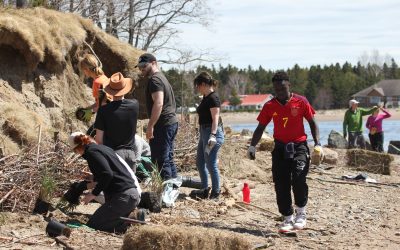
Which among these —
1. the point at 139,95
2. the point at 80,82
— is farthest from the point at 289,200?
the point at 139,95

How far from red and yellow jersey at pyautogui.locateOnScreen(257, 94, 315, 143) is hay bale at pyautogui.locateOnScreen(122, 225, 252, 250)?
2181 mm

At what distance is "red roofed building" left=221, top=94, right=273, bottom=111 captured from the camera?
4029 inches

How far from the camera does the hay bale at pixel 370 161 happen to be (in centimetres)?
1486

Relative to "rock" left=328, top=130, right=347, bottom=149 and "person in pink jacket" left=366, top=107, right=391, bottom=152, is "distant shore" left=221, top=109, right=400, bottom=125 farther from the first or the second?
"person in pink jacket" left=366, top=107, right=391, bottom=152

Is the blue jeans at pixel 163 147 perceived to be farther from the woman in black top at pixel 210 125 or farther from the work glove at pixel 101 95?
the work glove at pixel 101 95

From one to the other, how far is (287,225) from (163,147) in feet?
6.48

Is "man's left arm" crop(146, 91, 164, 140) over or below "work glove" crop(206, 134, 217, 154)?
over

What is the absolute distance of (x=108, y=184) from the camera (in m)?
6.91

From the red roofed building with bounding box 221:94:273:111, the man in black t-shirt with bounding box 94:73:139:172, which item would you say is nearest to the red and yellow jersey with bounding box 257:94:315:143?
the man in black t-shirt with bounding box 94:73:139:172

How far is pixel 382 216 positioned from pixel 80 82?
665 cm

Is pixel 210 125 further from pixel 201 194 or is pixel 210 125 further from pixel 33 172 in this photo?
pixel 33 172

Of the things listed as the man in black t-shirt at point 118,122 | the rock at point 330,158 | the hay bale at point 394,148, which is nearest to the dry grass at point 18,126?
the man in black t-shirt at point 118,122

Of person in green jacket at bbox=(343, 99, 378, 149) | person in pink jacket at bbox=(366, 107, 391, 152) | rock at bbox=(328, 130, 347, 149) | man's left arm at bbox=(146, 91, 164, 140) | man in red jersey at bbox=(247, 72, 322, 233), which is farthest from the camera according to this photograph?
rock at bbox=(328, 130, 347, 149)

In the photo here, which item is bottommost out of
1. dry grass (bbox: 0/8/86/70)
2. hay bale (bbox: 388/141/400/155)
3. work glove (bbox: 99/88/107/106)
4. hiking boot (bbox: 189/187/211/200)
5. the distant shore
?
the distant shore
